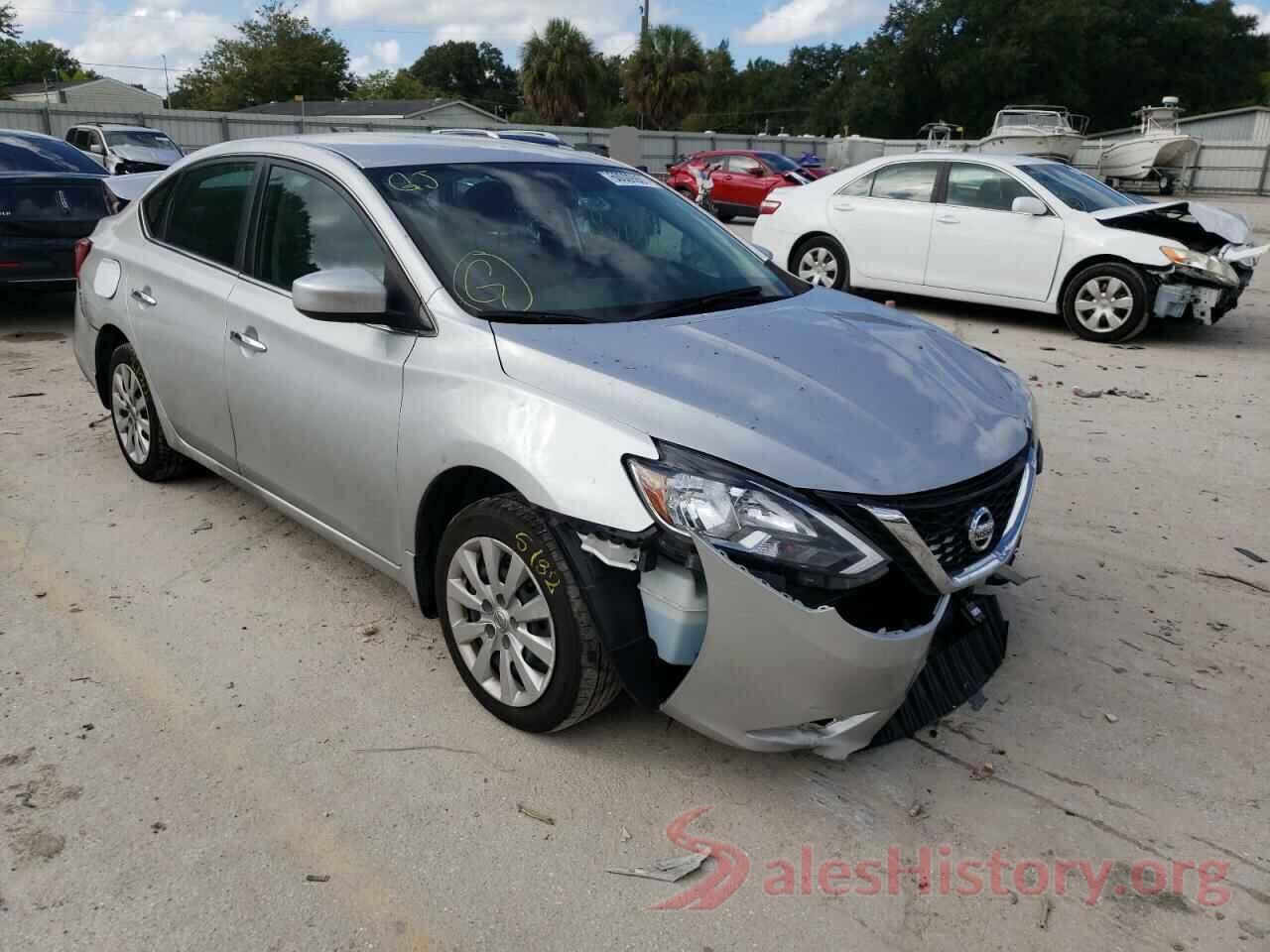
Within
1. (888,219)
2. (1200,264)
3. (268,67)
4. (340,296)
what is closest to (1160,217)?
(1200,264)

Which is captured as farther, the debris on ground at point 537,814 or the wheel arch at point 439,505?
the wheel arch at point 439,505

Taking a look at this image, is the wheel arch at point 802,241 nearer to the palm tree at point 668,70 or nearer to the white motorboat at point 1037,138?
the white motorboat at point 1037,138

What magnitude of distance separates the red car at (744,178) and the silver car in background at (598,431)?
16852mm

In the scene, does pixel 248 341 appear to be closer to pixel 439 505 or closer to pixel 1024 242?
pixel 439 505

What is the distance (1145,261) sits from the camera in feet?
27.8

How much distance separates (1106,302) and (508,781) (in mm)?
7877

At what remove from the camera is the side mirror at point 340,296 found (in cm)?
297

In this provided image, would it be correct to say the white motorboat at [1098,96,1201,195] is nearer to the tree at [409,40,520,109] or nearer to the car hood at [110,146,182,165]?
the car hood at [110,146,182,165]

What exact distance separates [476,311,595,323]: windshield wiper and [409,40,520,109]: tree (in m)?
103

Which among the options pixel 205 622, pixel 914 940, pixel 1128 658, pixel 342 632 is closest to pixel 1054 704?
pixel 1128 658

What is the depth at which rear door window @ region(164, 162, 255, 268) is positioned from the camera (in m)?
3.95

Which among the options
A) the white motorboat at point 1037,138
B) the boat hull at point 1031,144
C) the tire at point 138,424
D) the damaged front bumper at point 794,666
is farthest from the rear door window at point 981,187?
the boat hull at point 1031,144

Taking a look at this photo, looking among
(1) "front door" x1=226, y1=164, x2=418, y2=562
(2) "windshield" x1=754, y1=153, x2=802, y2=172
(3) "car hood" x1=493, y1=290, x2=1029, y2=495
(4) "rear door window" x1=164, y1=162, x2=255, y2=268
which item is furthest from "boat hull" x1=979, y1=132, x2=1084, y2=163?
(1) "front door" x1=226, y1=164, x2=418, y2=562

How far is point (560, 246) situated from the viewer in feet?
11.2
